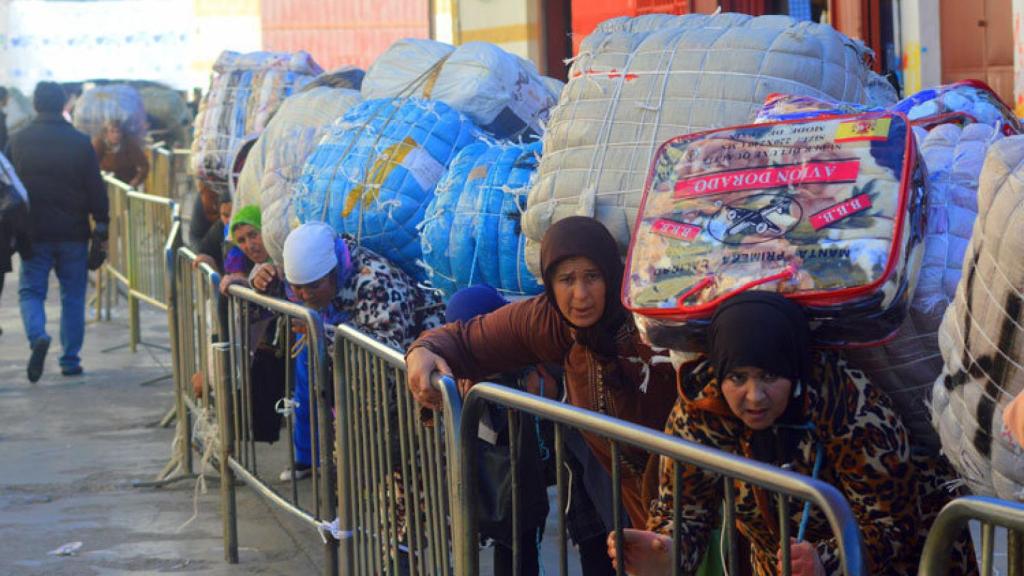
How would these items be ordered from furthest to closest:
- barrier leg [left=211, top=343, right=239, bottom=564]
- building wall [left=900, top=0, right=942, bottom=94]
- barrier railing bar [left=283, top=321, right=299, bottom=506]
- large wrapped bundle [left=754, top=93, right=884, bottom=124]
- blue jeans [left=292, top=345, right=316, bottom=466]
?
1. building wall [left=900, top=0, right=942, bottom=94]
2. barrier leg [left=211, top=343, right=239, bottom=564]
3. blue jeans [left=292, top=345, right=316, bottom=466]
4. barrier railing bar [left=283, top=321, right=299, bottom=506]
5. large wrapped bundle [left=754, top=93, right=884, bottom=124]

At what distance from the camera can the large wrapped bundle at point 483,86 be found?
6.76m

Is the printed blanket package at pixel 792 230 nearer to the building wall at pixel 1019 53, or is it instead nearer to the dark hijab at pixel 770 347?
the dark hijab at pixel 770 347

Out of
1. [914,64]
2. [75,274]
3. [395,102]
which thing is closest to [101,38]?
[75,274]

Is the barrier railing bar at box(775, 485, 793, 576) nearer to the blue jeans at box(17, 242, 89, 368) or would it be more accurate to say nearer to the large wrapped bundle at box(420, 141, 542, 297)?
the large wrapped bundle at box(420, 141, 542, 297)

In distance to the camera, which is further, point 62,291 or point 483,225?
point 62,291

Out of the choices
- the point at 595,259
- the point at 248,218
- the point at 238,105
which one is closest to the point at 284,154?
the point at 248,218

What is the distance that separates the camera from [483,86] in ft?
22.2

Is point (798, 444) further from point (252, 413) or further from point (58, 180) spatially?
point (58, 180)

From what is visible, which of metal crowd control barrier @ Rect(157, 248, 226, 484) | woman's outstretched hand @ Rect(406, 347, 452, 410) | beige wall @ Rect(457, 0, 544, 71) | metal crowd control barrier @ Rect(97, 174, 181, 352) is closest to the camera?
woman's outstretched hand @ Rect(406, 347, 452, 410)

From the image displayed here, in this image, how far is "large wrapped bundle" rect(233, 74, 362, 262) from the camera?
6852mm

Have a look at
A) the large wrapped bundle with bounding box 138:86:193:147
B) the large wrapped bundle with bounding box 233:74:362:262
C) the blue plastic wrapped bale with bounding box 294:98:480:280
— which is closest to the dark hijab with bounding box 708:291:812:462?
the blue plastic wrapped bale with bounding box 294:98:480:280

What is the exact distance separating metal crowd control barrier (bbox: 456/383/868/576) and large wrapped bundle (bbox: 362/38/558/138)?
3.03 m

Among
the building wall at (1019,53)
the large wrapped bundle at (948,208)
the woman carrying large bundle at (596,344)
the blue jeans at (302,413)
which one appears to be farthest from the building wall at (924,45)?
the large wrapped bundle at (948,208)

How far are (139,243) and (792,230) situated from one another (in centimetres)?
879
